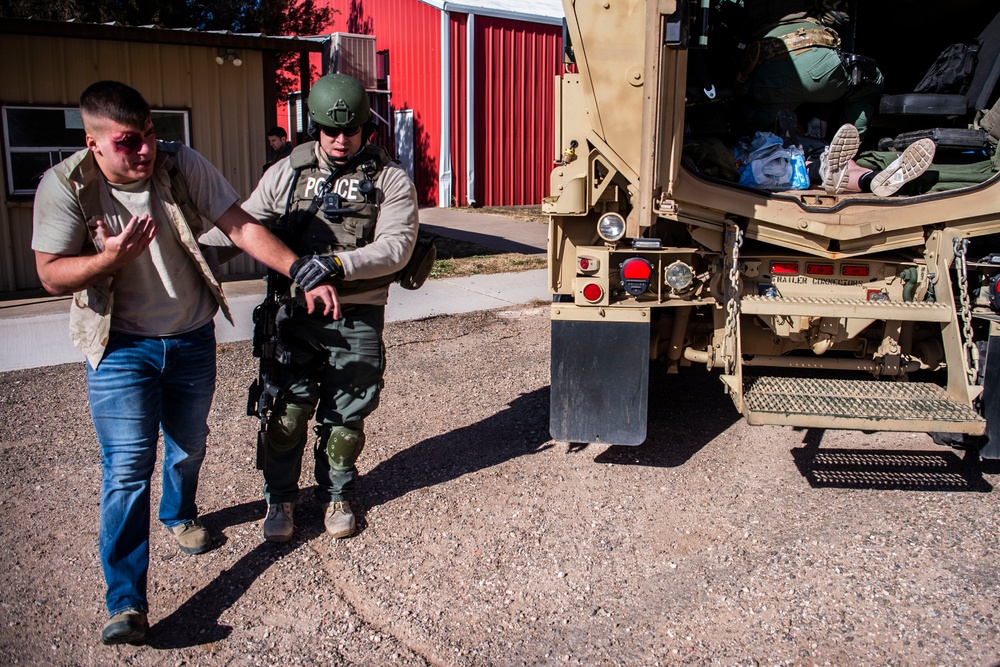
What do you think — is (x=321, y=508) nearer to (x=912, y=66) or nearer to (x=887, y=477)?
(x=887, y=477)

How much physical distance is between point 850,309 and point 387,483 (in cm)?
242

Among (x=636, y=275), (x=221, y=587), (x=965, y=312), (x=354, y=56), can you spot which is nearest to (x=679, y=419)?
(x=636, y=275)

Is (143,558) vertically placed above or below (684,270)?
below

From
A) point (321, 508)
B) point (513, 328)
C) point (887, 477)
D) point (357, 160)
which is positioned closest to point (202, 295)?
point (357, 160)

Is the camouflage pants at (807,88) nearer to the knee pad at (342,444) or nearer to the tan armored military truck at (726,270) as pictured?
the tan armored military truck at (726,270)

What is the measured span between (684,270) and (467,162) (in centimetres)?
1390

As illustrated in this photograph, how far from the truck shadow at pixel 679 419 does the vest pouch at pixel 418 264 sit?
5.00 feet

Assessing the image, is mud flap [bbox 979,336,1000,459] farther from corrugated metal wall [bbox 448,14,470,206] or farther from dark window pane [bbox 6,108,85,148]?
corrugated metal wall [bbox 448,14,470,206]

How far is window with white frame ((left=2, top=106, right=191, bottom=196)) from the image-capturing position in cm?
849

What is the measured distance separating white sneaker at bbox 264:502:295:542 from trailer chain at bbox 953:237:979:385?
10.6 ft

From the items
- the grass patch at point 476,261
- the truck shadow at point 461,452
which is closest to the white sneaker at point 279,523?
the truck shadow at point 461,452

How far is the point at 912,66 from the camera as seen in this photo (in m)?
5.68

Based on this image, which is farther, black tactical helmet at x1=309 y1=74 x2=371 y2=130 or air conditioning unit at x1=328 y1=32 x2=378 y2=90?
air conditioning unit at x1=328 y1=32 x2=378 y2=90

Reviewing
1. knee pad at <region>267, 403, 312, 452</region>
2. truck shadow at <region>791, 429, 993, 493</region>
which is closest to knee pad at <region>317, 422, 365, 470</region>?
knee pad at <region>267, 403, 312, 452</region>
